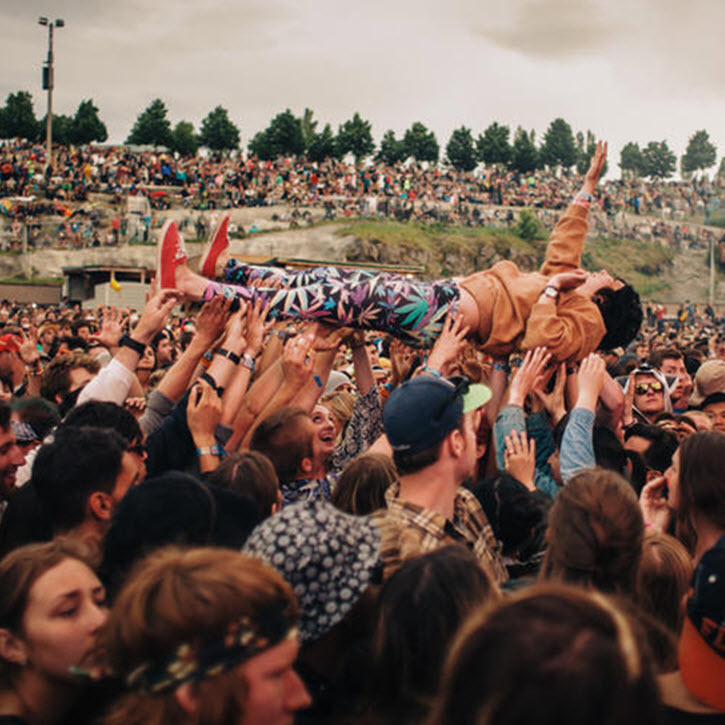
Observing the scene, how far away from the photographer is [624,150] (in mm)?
115188

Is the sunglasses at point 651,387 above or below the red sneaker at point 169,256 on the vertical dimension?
below

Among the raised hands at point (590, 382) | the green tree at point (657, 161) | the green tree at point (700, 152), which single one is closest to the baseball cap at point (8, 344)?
the raised hands at point (590, 382)

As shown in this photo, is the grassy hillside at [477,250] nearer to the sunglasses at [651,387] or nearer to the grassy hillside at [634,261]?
the grassy hillside at [634,261]

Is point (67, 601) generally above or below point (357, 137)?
below

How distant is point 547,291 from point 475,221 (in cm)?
5093

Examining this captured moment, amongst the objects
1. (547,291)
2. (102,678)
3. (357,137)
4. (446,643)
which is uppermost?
(357,137)

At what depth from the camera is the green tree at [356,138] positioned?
7438 cm

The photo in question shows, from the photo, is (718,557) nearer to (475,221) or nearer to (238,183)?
(238,183)

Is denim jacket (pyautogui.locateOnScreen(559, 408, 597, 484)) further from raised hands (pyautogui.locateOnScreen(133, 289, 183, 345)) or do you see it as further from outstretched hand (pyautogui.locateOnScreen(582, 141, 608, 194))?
raised hands (pyautogui.locateOnScreen(133, 289, 183, 345))

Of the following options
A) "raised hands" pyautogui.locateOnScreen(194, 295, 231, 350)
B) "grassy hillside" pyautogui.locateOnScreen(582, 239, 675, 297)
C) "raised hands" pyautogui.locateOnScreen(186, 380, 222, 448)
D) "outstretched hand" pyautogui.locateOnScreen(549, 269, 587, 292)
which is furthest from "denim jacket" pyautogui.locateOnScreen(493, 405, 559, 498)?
"grassy hillside" pyautogui.locateOnScreen(582, 239, 675, 297)

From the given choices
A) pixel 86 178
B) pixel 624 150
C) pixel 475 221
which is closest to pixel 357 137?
pixel 475 221

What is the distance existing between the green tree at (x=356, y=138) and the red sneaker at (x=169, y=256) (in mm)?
71013

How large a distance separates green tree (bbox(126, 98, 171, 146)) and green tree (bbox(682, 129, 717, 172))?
280ft

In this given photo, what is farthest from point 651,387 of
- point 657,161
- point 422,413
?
point 657,161
